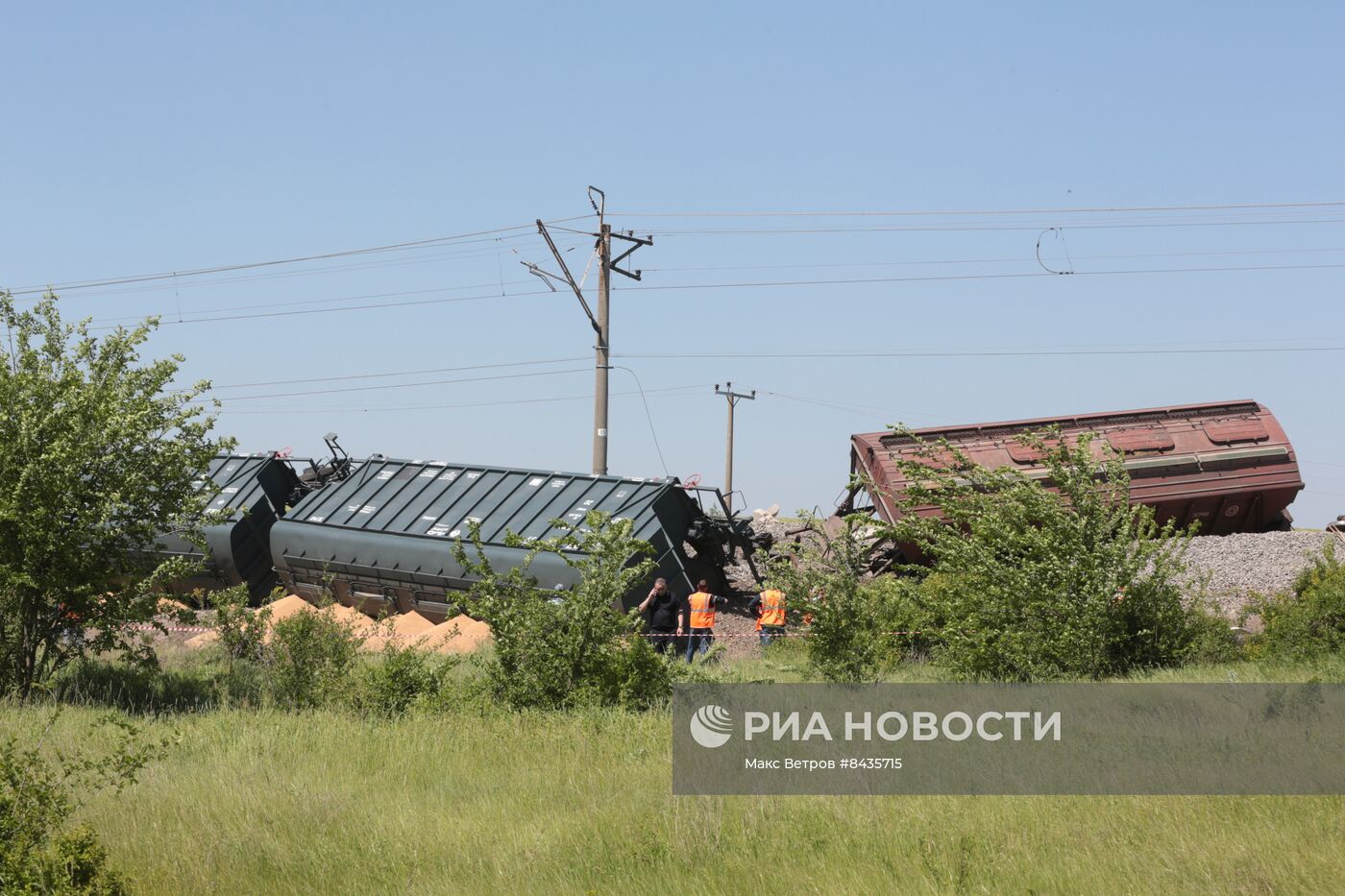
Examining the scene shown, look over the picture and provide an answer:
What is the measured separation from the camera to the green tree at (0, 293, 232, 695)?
13.3 meters

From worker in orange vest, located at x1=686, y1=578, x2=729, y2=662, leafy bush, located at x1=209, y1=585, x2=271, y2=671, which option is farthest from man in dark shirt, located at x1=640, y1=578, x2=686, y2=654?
leafy bush, located at x1=209, y1=585, x2=271, y2=671

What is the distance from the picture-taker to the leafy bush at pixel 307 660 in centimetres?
1352

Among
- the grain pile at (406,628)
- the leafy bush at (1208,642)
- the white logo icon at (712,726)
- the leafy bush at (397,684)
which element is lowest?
the grain pile at (406,628)

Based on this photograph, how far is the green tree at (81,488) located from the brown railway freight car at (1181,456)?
1256 centimetres

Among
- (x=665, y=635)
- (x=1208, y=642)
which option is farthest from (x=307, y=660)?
(x=1208, y=642)

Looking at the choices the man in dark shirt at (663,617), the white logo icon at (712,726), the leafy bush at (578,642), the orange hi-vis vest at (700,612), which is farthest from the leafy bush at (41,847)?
the orange hi-vis vest at (700,612)

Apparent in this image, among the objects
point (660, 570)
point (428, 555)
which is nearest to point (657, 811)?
point (660, 570)

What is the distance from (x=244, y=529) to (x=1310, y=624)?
18694 mm

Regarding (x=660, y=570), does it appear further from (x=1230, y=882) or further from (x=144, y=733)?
(x=1230, y=882)

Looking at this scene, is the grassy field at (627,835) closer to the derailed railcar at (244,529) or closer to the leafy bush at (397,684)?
the leafy bush at (397,684)

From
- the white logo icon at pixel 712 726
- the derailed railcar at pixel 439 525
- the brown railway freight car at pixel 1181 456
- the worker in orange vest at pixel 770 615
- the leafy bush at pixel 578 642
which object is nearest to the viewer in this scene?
the white logo icon at pixel 712 726

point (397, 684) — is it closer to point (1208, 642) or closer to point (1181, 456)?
point (1208, 642)

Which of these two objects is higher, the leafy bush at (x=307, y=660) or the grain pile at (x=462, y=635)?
the leafy bush at (x=307, y=660)

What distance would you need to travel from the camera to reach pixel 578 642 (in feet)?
39.2
